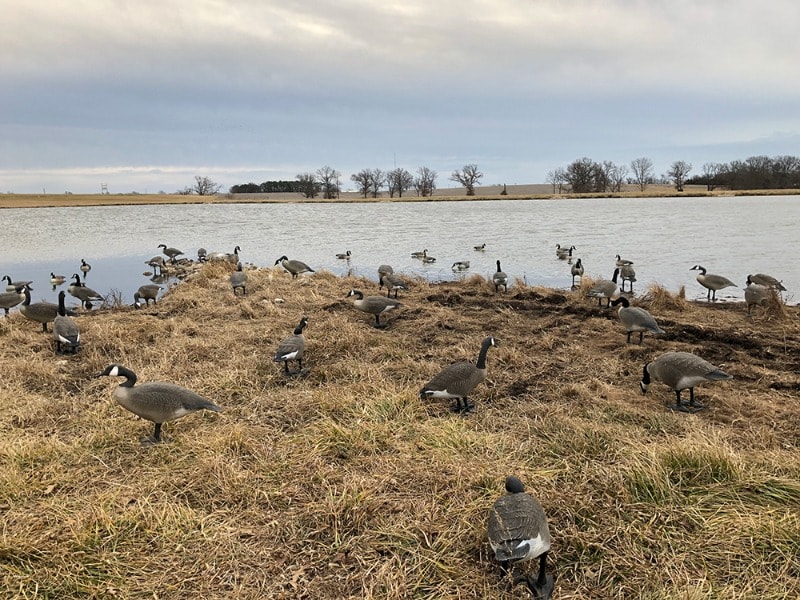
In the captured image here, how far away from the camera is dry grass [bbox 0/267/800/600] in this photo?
338 cm

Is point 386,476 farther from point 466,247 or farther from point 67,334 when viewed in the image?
point 466,247

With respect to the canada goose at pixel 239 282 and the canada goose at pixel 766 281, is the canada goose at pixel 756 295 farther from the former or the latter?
the canada goose at pixel 239 282

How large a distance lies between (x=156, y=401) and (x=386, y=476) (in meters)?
2.60

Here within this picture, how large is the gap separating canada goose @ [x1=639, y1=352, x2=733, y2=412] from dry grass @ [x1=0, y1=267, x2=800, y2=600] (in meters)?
0.27

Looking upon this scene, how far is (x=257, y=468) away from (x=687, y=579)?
11.5ft

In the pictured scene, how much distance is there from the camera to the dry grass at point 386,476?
3385 mm

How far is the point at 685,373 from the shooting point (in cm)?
590

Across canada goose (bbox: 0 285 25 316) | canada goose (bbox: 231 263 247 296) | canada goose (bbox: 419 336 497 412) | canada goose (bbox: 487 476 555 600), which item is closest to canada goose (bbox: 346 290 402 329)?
canada goose (bbox: 419 336 497 412)

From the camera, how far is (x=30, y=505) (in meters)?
4.07

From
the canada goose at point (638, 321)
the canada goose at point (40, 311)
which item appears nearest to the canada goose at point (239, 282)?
the canada goose at point (40, 311)

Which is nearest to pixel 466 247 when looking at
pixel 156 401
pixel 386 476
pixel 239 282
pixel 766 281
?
pixel 766 281

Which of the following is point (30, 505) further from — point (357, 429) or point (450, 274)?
point (450, 274)

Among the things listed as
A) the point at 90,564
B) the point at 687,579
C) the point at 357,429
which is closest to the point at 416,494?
the point at 357,429

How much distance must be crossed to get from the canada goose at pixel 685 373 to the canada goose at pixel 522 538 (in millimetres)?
3410
